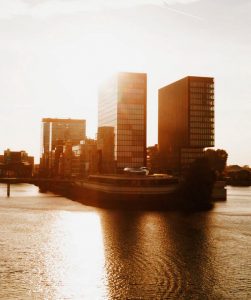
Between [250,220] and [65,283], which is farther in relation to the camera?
[250,220]

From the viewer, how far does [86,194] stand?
159375mm

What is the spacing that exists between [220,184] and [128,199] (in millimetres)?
32271

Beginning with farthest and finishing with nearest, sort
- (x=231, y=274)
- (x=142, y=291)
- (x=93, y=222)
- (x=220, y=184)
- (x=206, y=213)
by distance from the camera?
(x=220, y=184)
(x=206, y=213)
(x=93, y=222)
(x=231, y=274)
(x=142, y=291)

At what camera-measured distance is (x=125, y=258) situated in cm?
4681

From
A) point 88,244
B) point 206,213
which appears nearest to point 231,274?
point 88,244

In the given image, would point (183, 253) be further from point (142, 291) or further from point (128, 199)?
point (128, 199)

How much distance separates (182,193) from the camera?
12738 cm

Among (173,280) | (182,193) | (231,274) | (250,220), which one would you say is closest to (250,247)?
(231,274)

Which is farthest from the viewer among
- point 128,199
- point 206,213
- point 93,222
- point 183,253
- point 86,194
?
point 86,194

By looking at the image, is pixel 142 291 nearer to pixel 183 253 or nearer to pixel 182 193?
pixel 183 253

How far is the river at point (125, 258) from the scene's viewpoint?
3519cm

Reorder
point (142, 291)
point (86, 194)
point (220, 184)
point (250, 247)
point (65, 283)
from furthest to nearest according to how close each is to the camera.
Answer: point (86, 194), point (220, 184), point (250, 247), point (65, 283), point (142, 291)

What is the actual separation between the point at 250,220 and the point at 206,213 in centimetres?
1209

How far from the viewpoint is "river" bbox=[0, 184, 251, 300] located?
3519cm
